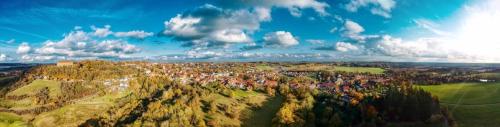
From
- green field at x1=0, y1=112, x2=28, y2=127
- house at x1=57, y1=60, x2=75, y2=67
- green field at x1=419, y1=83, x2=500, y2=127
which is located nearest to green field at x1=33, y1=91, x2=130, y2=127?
green field at x1=0, y1=112, x2=28, y2=127

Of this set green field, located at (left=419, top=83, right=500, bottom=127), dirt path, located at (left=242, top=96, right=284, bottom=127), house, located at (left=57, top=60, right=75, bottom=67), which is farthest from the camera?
house, located at (left=57, top=60, right=75, bottom=67)

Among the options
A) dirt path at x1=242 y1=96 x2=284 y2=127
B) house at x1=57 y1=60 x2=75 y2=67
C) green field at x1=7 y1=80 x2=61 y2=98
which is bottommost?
dirt path at x1=242 y1=96 x2=284 y2=127

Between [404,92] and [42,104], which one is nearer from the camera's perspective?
[42,104]

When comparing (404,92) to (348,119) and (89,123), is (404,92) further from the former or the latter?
(89,123)

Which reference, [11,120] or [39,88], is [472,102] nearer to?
[11,120]

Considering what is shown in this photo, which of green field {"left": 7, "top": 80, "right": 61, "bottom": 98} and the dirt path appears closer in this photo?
the dirt path

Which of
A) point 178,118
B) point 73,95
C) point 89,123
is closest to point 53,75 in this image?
point 73,95

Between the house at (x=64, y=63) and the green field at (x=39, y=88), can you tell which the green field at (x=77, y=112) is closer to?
the green field at (x=39, y=88)

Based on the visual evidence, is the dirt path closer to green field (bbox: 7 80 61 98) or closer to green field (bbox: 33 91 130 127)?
green field (bbox: 33 91 130 127)

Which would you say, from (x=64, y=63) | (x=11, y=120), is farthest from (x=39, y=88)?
(x=64, y=63)
